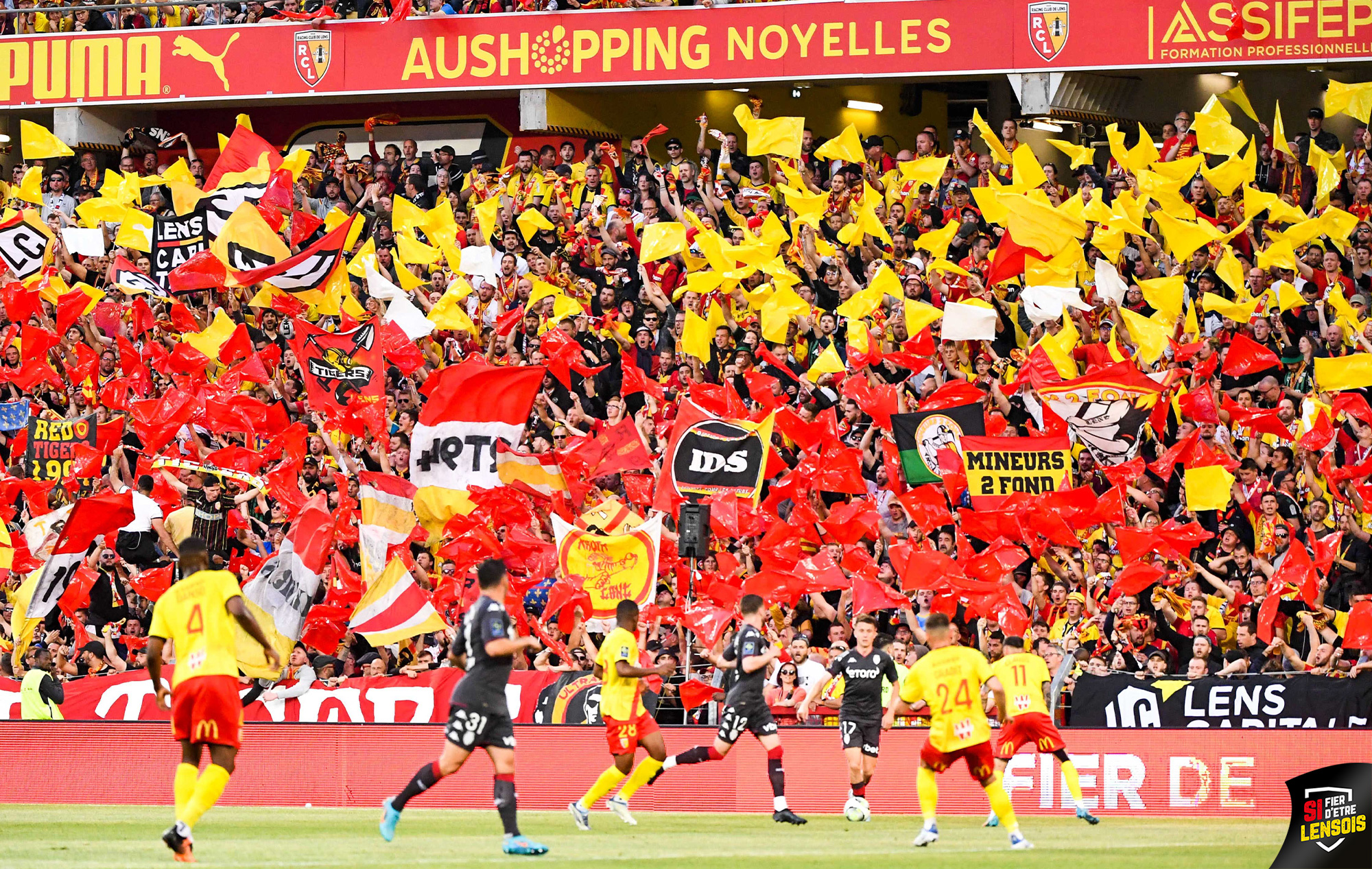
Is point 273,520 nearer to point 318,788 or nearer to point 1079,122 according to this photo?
point 318,788

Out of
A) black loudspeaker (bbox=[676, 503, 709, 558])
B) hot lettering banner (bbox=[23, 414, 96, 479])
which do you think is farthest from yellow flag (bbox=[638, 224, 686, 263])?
hot lettering banner (bbox=[23, 414, 96, 479])

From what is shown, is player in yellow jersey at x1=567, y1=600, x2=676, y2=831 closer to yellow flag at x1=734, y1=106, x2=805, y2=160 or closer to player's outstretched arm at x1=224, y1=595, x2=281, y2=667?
player's outstretched arm at x1=224, y1=595, x2=281, y2=667

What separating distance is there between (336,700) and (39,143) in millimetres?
9454

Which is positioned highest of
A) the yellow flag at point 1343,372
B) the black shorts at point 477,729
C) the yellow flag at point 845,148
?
the yellow flag at point 845,148

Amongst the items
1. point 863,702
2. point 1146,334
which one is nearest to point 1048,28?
point 1146,334

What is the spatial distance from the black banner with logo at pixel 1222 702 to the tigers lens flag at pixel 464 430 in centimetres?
656

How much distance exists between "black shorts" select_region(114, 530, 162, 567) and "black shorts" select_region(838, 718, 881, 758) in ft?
30.1

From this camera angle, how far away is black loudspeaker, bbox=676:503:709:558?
18406 mm

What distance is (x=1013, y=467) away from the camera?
19438 millimetres

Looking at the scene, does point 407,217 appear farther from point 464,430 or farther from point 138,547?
point 138,547

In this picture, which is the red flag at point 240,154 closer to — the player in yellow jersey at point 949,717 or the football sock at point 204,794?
the player in yellow jersey at point 949,717

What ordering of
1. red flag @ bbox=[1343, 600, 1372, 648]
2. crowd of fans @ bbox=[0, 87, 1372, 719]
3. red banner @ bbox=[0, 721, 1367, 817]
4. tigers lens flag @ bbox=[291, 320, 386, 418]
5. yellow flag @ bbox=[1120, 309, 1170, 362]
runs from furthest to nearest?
tigers lens flag @ bbox=[291, 320, 386, 418] → yellow flag @ bbox=[1120, 309, 1170, 362] → crowd of fans @ bbox=[0, 87, 1372, 719] → red flag @ bbox=[1343, 600, 1372, 648] → red banner @ bbox=[0, 721, 1367, 817]

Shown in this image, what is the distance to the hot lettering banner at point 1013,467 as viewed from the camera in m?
19.4

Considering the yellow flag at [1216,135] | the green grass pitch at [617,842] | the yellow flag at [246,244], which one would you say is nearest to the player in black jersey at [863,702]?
the green grass pitch at [617,842]
